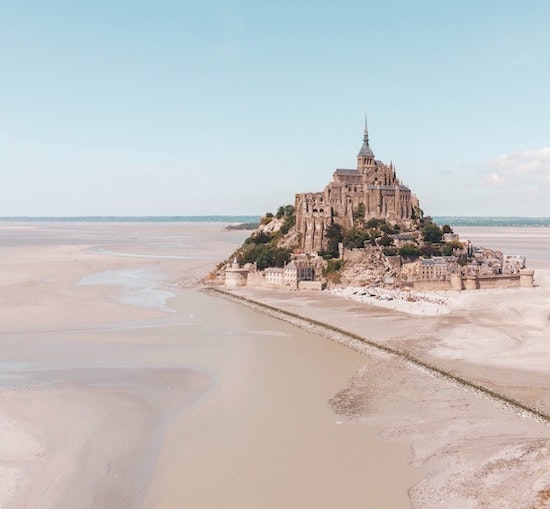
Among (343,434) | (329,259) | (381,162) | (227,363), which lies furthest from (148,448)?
(381,162)

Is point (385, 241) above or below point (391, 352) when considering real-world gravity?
above

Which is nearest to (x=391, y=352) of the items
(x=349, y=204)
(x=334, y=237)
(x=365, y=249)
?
(x=365, y=249)

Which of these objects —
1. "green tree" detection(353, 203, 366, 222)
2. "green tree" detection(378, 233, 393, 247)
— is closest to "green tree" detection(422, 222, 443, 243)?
"green tree" detection(378, 233, 393, 247)

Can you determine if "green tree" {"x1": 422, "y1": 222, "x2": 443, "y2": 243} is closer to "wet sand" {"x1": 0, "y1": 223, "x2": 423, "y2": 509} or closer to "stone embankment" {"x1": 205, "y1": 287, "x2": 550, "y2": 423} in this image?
"stone embankment" {"x1": 205, "y1": 287, "x2": 550, "y2": 423}

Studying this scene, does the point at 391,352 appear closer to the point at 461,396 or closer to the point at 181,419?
the point at 461,396

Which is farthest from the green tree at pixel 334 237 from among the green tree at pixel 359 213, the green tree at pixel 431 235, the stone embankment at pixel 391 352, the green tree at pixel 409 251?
the stone embankment at pixel 391 352

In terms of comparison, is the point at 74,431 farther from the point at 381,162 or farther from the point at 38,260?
the point at 38,260

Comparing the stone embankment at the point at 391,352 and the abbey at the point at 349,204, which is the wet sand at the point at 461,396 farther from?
the abbey at the point at 349,204
